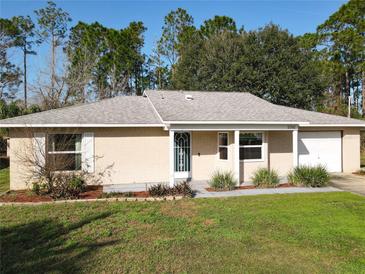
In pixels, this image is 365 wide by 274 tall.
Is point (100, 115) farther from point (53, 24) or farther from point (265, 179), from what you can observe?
point (53, 24)

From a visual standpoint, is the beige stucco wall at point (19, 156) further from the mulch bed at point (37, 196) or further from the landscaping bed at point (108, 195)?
the landscaping bed at point (108, 195)

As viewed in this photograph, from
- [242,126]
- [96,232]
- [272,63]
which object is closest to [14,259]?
[96,232]

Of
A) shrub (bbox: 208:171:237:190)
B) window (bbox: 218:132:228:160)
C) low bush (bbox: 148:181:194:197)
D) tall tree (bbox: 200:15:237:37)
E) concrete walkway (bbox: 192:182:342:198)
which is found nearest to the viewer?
low bush (bbox: 148:181:194:197)

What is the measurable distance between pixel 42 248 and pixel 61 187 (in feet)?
15.0

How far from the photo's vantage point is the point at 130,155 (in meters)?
12.7

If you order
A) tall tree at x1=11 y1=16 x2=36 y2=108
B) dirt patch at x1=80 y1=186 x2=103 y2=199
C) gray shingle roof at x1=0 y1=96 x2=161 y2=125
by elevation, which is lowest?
dirt patch at x1=80 y1=186 x2=103 y2=199

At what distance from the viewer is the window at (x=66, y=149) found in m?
11.5

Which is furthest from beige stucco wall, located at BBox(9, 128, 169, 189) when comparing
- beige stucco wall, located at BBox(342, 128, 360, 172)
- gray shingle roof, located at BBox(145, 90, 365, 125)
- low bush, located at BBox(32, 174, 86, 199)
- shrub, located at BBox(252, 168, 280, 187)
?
beige stucco wall, located at BBox(342, 128, 360, 172)

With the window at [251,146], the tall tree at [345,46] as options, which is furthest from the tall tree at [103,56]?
the tall tree at [345,46]

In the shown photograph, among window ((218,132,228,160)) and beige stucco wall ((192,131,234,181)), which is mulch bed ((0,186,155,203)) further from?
window ((218,132,228,160))

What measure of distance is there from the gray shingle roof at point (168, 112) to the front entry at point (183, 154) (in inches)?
52.6

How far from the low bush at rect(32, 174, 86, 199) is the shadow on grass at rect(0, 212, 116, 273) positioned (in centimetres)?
266

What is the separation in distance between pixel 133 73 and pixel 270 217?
28.9 metres

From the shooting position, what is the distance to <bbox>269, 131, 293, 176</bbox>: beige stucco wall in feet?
46.9
